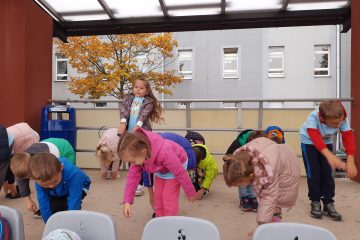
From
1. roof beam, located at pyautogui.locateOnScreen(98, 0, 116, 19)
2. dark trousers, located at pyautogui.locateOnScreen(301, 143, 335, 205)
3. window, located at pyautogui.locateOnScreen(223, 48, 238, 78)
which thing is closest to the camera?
dark trousers, located at pyautogui.locateOnScreen(301, 143, 335, 205)

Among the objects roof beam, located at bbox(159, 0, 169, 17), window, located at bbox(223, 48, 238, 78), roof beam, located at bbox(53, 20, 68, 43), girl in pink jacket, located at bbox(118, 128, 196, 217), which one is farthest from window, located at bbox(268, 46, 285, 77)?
girl in pink jacket, located at bbox(118, 128, 196, 217)

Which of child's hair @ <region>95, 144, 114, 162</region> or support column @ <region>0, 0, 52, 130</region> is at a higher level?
support column @ <region>0, 0, 52, 130</region>

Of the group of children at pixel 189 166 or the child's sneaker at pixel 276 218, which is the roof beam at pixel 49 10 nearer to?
→ the group of children at pixel 189 166

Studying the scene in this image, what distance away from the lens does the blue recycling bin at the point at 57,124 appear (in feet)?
17.3

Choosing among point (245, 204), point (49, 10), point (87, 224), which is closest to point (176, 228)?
point (87, 224)

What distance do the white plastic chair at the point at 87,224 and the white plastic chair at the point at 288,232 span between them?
708mm

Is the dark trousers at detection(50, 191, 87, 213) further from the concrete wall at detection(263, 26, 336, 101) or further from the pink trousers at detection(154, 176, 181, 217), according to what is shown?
the concrete wall at detection(263, 26, 336, 101)

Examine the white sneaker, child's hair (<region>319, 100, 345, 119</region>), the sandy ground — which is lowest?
the sandy ground

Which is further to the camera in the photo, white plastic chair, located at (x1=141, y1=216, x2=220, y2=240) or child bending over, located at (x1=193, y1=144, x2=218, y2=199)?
child bending over, located at (x1=193, y1=144, x2=218, y2=199)

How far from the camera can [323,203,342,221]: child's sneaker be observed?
3277mm

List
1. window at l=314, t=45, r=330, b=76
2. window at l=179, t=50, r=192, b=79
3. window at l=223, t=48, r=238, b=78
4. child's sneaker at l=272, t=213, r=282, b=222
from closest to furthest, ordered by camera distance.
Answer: child's sneaker at l=272, t=213, r=282, b=222 < window at l=314, t=45, r=330, b=76 < window at l=223, t=48, r=238, b=78 < window at l=179, t=50, r=192, b=79

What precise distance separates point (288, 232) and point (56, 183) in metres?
1.62

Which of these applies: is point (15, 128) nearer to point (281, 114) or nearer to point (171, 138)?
point (171, 138)

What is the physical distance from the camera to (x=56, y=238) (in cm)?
159
